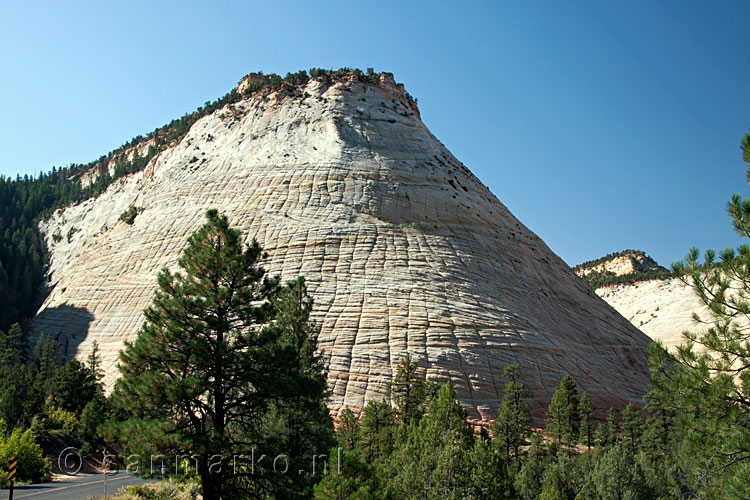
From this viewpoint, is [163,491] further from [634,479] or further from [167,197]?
[167,197]

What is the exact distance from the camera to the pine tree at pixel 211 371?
45.9ft

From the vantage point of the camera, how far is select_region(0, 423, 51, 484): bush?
21891 millimetres

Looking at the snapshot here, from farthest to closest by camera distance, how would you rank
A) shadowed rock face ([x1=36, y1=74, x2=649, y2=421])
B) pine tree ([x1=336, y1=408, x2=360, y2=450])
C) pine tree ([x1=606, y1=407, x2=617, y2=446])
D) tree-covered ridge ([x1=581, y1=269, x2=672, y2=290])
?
tree-covered ridge ([x1=581, y1=269, x2=672, y2=290])
shadowed rock face ([x1=36, y1=74, x2=649, y2=421])
pine tree ([x1=606, y1=407, x2=617, y2=446])
pine tree ([x1=336, y1=408, x2=360, y2=450])

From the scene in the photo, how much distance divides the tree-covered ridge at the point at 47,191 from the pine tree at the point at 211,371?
49139 millimetres

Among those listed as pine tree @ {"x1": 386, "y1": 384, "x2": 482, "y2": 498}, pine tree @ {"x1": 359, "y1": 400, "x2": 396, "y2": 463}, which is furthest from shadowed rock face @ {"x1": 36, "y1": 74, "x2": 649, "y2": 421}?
pine tree @ {"x1": 386, "y1": 384, "x2": 482, "y2": 498}

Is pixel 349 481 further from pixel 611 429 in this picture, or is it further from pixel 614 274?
pixel 614 274

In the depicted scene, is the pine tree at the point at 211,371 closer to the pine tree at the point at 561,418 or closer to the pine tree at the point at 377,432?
the pine tree at the point at 377,432

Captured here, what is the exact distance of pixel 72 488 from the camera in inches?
861

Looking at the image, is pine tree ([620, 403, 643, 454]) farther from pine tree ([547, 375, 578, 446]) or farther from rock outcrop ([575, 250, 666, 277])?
rock outcrop ([575, 250, 666, 277])

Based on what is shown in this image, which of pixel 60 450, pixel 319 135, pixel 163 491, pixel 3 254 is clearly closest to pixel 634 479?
pixel 163 491

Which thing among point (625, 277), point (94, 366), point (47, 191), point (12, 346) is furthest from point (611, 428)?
point (47, 191)

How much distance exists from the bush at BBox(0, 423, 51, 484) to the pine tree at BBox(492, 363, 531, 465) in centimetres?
1869

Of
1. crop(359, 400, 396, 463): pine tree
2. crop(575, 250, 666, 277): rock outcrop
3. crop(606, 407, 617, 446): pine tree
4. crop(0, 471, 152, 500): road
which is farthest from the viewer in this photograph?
crop(575, 250, 666, 277): rock outcrop

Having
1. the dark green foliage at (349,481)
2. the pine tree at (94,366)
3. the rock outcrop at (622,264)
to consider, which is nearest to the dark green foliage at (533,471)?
the dark green foliage at (349,481)
